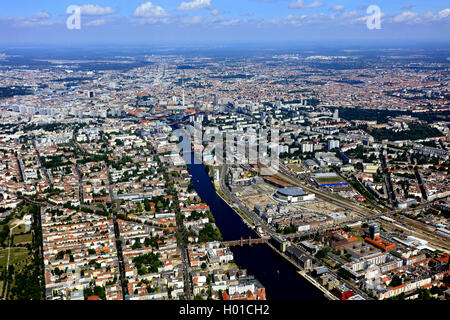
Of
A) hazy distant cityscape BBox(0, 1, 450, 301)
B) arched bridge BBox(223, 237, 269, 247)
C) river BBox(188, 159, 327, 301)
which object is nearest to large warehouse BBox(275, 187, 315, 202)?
hazy distant cityscape BBox(0, 1, 450, 301)

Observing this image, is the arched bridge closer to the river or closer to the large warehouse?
the river

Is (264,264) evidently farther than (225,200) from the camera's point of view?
No

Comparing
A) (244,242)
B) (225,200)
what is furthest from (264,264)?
(225,200)

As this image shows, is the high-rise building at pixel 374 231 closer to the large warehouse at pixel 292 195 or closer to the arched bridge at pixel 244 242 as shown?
A: the arched bridge at pixel 244 242

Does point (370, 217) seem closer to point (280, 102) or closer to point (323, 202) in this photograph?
point (323, 202)

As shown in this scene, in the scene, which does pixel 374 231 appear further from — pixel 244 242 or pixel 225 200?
pixel 225 200

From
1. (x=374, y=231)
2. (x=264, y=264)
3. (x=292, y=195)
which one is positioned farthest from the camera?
(x=292, y=195)

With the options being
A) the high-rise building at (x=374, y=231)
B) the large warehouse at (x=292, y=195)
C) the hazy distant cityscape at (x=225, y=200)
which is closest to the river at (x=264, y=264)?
the hazy distant cityscape at (x=225, y=200)
